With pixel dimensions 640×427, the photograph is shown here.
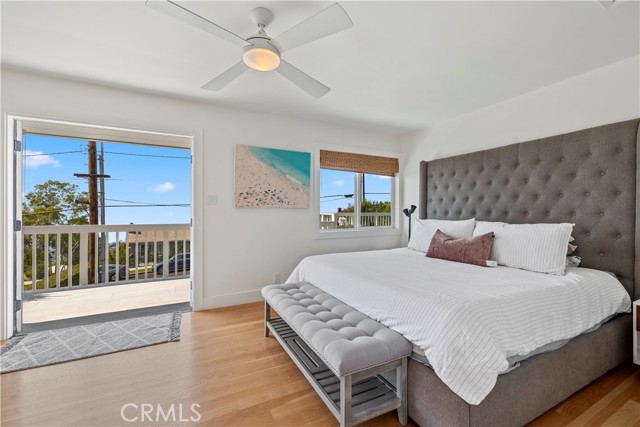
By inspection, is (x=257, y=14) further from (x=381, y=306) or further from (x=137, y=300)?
(x=137, y=300)

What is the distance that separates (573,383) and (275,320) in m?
2.08

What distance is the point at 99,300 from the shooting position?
3496mm

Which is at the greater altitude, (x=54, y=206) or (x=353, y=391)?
(x=54, y=206)

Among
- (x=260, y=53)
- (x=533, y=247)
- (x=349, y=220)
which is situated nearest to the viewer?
(x=260, y=53)

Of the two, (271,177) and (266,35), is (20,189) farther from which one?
(266,35)

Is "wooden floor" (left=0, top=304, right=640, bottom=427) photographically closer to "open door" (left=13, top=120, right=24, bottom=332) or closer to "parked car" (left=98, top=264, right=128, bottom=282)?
"open door" (left=13, top=120, right=24, bottom=332)

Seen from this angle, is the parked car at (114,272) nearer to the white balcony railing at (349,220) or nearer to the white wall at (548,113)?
the white balcony railing at (349,220)

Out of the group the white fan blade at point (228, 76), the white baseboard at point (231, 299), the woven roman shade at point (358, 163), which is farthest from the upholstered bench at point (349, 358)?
the woven roman shade at point (358, 163)

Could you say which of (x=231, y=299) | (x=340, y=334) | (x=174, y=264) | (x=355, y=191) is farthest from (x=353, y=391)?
(x=174, y=264)

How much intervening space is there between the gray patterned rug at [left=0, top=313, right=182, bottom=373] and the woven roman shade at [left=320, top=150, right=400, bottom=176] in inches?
104

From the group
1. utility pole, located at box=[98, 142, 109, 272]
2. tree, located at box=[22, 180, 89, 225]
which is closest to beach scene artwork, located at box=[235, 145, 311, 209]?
utility pole, located at box=[98, 142, 109, 272]

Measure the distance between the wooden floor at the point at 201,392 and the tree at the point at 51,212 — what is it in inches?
Answer: 90.4

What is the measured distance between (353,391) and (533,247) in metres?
1.80

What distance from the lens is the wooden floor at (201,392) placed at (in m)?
1.52
